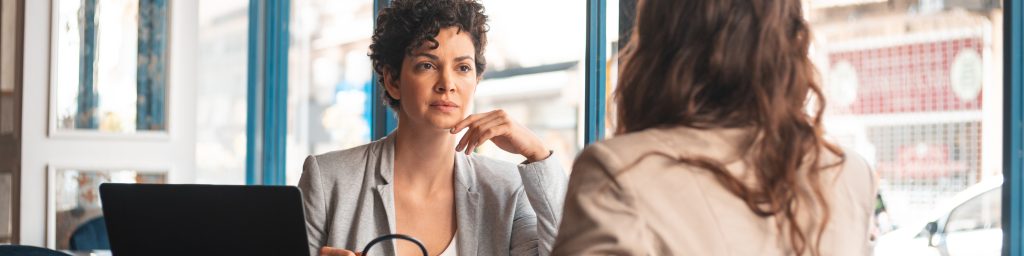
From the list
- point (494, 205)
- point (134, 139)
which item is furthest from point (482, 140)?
point (134, 139)

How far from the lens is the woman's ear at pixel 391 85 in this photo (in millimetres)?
2229

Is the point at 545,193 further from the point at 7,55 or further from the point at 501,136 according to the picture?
the point at 7,55

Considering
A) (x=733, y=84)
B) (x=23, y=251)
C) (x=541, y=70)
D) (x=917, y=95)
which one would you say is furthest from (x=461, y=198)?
(x=541, y=70)

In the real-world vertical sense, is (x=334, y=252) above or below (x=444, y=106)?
below

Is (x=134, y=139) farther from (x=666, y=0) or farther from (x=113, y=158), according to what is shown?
(x=666, y=0)

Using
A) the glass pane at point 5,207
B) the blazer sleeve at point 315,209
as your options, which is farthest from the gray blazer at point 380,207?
the glass pane at point 5,207

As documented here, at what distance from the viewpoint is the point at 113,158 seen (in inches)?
193

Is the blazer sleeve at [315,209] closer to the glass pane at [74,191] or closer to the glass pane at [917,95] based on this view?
the glass pane at [917,95]

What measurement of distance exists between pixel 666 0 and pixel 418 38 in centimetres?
114

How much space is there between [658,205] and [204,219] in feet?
3.38

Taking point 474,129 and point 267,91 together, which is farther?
point 267,91

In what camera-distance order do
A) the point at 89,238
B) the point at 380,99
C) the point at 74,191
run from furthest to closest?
the point at 74,191 < the point at 89,238 < the point at 380,99

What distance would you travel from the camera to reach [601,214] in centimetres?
98

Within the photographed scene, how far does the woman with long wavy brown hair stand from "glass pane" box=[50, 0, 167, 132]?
422 centimetres
